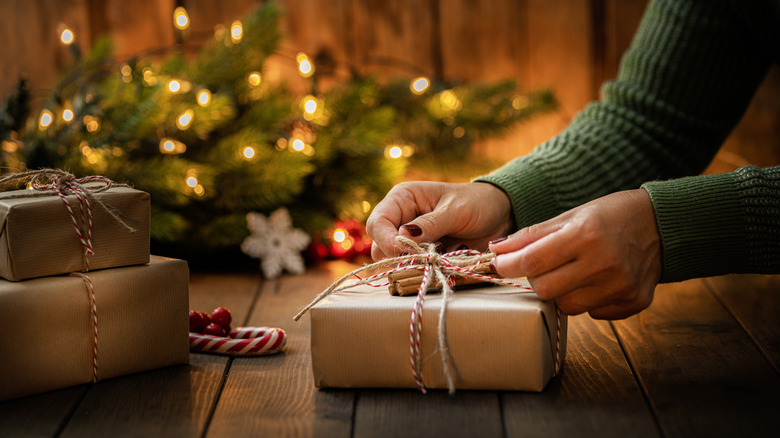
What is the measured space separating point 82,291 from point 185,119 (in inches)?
34.0

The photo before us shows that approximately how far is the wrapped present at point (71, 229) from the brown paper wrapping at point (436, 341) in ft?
0.89

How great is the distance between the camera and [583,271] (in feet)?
3.00

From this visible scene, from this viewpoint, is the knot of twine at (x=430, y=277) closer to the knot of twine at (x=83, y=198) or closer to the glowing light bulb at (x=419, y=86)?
the knot of twine at (x=83, y=198)

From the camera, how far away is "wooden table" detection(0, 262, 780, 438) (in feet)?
2.73

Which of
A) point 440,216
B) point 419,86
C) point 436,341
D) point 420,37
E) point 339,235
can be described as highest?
point 420,37

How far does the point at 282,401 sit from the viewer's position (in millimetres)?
923

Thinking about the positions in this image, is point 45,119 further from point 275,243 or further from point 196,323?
point 196,323

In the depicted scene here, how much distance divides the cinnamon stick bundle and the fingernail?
0.07 metres

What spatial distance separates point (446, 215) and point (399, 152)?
91 cm

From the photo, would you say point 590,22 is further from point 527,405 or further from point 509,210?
point 527,405

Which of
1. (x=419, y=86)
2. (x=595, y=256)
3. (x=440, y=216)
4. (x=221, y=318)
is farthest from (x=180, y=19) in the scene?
(x=595, y=256)

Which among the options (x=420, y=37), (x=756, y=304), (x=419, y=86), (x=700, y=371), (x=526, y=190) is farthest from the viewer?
(x=420, y=37)

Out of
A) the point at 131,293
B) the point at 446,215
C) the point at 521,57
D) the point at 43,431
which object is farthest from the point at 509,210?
the point at 521,57

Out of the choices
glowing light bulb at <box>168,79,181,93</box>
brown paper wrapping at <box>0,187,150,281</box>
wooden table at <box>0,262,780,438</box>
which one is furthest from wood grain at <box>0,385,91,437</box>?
glowing light bulb at <box>168,79,181,93</box>
